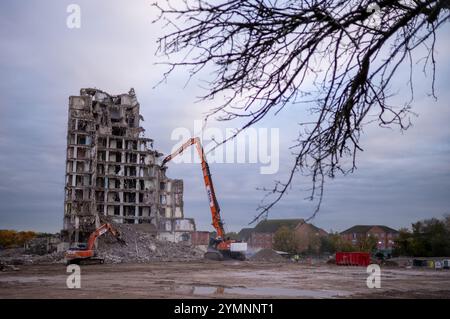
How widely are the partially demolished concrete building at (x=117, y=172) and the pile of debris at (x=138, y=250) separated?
49.8ft

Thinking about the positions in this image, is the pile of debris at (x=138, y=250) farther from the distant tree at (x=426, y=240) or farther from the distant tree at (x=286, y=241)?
the distant tree at (x=286, y=241)

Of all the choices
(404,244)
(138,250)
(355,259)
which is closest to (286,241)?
(404,244)

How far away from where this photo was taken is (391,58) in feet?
15.3

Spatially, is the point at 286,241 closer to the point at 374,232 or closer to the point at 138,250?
the point at 374,232

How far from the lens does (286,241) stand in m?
86.2

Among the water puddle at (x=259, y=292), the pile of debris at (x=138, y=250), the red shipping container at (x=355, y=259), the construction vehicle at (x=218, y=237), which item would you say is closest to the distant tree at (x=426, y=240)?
the red shipping container at (x=355, y=259)

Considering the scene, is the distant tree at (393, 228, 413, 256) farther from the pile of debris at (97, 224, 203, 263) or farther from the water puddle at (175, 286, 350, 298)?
the water puddle at (175, 286, 350, 298)

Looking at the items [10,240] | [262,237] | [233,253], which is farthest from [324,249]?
[10,240]

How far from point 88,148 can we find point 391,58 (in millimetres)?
76572

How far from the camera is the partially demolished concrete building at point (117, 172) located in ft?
250

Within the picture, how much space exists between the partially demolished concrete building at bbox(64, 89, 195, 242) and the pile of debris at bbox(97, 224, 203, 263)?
15.2 metres

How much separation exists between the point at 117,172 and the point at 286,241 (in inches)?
1225

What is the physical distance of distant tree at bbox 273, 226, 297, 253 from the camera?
85438 mm
